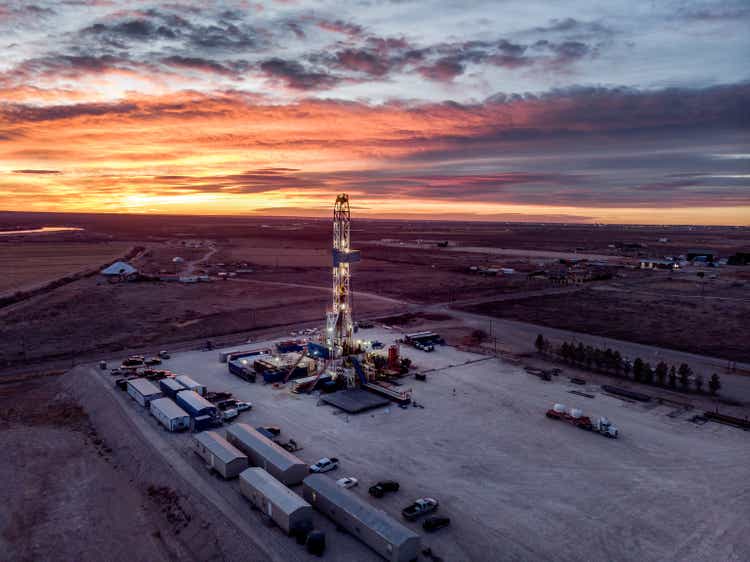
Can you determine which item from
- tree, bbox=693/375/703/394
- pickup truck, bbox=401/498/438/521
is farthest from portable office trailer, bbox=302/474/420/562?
tree, bbox=693/375/703/394

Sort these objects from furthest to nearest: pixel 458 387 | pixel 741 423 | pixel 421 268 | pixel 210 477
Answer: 1. pixel 421 268
2. pixel 458 387
3. pixel 741 423
4. pixel 210 477

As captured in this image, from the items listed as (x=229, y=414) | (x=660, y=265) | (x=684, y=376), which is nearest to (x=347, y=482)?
(x=229, y=414)

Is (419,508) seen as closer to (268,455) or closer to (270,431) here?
(268,455)

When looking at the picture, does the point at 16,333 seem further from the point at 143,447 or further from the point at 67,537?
the point at 67,537

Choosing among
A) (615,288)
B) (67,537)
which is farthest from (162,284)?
(615,288)

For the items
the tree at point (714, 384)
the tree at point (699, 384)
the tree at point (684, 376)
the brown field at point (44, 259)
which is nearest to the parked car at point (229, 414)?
the tree at point (684, 376)

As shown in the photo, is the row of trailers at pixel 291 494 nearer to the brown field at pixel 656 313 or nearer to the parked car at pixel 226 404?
the parked car at pixel 226 404
